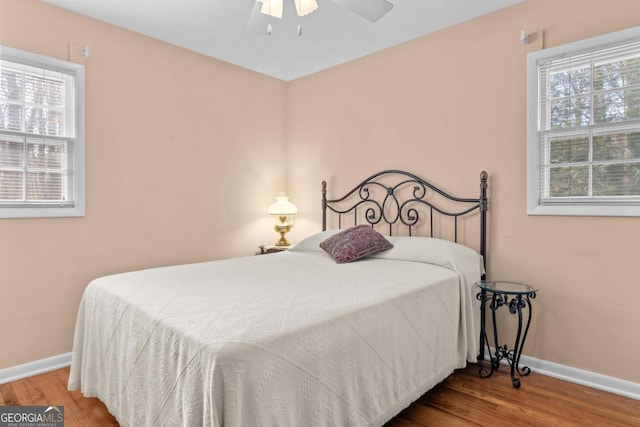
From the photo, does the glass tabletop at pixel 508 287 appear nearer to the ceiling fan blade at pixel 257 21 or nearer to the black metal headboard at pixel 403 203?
the black metal headboard at pixel 403 203

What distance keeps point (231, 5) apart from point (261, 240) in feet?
7.52

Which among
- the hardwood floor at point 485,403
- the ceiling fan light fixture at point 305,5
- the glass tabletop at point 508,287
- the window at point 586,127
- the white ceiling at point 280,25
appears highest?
the white ceiling at point 280,25

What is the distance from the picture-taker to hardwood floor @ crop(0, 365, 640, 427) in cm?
195

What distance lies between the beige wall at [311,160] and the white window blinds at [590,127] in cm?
14

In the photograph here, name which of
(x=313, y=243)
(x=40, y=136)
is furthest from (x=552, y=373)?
(x=40, y=136)

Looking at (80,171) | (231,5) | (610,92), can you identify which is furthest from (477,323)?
(80,171)

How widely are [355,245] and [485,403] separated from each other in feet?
4.19

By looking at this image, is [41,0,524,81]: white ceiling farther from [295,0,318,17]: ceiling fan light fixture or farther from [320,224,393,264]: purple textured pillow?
[320,224,393,264]: purple textured pillow

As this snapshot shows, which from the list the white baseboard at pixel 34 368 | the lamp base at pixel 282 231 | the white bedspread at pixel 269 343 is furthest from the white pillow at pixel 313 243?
the white baseboard at pixel 34 368

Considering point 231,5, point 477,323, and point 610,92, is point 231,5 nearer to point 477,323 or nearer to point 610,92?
point 610,92

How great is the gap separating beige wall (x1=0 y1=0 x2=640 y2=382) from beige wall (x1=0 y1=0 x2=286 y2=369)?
0.01 meters

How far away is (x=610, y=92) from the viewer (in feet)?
7.57

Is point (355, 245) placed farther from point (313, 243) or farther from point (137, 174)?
point (137, 174)

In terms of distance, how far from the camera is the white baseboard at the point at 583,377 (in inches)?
87.5
